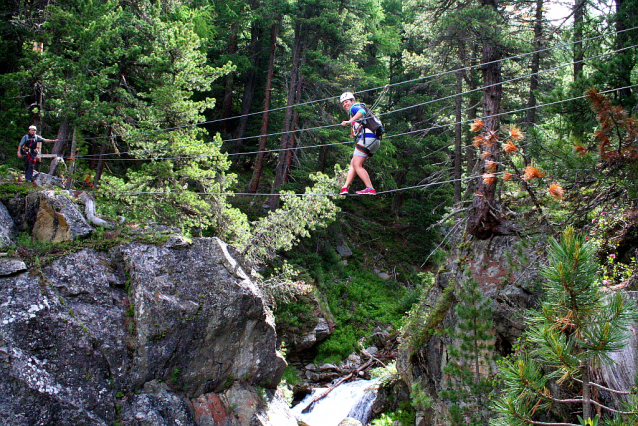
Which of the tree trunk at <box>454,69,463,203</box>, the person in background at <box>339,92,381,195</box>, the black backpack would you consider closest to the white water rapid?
the tree trunk at <box>454,69,463,203</box>

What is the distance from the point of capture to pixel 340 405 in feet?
47.1

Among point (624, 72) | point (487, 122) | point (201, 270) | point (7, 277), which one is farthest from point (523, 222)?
point (7, 277)

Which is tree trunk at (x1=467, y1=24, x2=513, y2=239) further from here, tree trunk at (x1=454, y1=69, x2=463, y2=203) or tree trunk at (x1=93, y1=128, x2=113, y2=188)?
tree trunk at (x1=93, y1=128, x2=113, y2=188)

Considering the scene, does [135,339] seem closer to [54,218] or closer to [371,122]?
[54,218]

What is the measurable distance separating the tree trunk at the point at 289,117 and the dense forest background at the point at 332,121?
95mm

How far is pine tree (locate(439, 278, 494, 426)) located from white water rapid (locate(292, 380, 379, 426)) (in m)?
6.53

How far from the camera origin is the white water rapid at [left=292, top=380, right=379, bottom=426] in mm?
13789

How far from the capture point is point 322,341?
17.5 m

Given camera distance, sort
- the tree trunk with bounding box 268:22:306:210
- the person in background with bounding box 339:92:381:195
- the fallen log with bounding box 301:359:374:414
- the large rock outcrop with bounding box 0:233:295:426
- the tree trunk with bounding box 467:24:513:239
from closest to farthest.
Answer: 1. the person in background with bounding box 339:92:381:195
2. the large rock outcrop with bounding box 0:233:295:426
3. the tree trunk with bounding box 467:24:513:239
4. the fallen log with bounding box 301:359:374:414
5. the tree trunk with bounding box 268:22:306:210

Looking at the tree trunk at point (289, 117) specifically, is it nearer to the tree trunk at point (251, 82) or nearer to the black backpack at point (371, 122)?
the tree trunk at point (251, 82)

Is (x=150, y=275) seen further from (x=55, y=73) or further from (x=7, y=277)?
(x=55, y=73)

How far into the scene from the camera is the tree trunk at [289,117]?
19.9 m

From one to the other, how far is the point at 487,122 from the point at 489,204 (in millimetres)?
1860

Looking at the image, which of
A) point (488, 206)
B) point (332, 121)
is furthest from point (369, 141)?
point (332, 121)
